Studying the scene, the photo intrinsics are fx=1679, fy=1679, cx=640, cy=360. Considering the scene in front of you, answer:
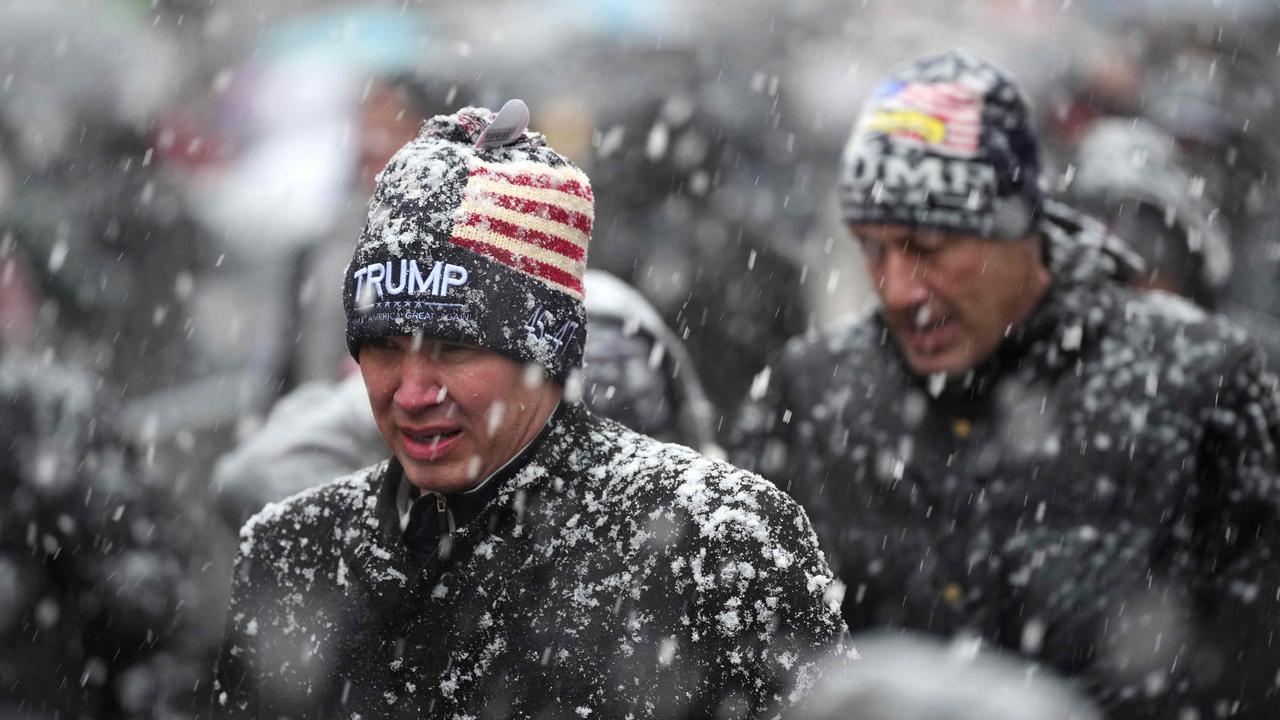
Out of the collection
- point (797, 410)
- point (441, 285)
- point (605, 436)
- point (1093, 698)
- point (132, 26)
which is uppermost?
point (441, 285)

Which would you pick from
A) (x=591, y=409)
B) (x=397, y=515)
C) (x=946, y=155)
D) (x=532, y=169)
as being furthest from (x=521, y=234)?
(x=946, y=155)

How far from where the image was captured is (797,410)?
464 cm

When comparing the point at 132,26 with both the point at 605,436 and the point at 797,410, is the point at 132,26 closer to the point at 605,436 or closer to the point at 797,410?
the point at 797,410

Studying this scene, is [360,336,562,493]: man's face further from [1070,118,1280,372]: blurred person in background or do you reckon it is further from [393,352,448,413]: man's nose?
[1070,118,1280,372]: blurred person in background

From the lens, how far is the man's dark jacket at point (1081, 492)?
162 inches

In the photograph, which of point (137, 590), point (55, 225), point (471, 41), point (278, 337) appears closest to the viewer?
point (137, 590)

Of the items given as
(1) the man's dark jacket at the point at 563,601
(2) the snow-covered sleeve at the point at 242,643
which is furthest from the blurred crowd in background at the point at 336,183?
(1) the man's dark jacket at the point at 563,601

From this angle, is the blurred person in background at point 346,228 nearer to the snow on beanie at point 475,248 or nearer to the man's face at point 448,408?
the snow on beanie at point 475,248

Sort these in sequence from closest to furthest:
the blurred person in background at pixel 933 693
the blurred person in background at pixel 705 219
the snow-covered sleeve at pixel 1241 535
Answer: the blurred person in background at pixel 933 693
the snow-covered sleeve at pixel 1241 535
the blurred person in background at pixel 705 219

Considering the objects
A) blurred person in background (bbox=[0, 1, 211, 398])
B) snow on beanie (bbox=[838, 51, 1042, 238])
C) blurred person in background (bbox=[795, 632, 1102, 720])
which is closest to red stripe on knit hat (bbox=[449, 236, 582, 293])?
snow on beanie (bbox=[838, 51, 1042, 238])

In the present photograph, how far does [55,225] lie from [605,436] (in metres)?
5.76

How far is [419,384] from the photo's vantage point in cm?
312

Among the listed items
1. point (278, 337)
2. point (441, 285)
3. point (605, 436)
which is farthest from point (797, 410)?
point (278, 337)

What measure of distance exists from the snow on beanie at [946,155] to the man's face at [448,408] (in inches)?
61.9
